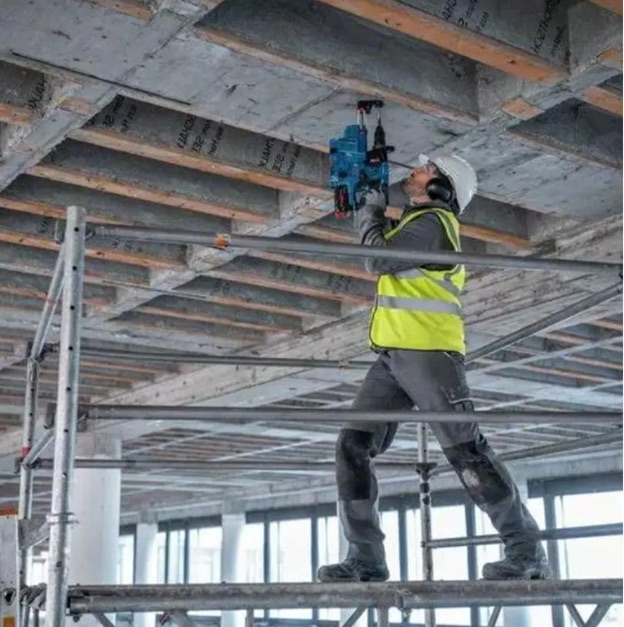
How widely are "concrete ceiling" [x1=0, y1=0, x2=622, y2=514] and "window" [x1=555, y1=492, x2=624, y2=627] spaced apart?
5.62m

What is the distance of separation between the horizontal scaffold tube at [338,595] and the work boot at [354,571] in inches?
16.9

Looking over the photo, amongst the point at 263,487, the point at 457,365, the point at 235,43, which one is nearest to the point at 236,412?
the point at 457,365

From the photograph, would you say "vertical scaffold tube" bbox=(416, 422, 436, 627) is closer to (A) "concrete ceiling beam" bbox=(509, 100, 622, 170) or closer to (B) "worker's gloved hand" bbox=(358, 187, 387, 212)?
(A) "concrete ceiling beam" bbox=(509, 100, 622, 170)

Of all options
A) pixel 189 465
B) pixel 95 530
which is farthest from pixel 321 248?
pixel 95 530

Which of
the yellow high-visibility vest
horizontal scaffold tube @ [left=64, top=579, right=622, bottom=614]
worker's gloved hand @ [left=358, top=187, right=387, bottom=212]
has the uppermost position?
worker's gloved hand @ [left=358, top=187, right=387, bottom=212]

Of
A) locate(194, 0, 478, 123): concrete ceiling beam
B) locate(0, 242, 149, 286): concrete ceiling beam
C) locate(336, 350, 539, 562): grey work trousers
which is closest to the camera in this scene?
locate(194, 0, 478, 123): concrete ceiling beam

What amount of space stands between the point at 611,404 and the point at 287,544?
34.3 ft

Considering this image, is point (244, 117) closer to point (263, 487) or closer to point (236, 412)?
point (236, 412)

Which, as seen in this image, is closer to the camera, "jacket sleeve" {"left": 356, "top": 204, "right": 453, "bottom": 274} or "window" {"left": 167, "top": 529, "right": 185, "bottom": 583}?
"jacket sleeve" {"left": 356, "top": 204, "right": 453, "bottom": 274}

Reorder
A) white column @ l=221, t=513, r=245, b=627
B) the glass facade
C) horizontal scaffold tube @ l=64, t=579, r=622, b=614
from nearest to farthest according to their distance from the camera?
horizontal scaffold tube @ l=64, t=579, r=622, b=614 < the glass facade < white column @ l=221, t=513, r=245, b=627

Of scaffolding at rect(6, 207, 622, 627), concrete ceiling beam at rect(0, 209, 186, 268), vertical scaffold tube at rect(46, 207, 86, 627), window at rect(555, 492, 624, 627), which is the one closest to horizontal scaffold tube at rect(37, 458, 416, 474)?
scaffolding at rect(6, 207, 622, 627)

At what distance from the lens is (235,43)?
304 cm

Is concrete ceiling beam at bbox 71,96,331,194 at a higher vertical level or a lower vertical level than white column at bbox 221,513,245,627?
higher

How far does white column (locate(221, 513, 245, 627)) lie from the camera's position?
17.3m
